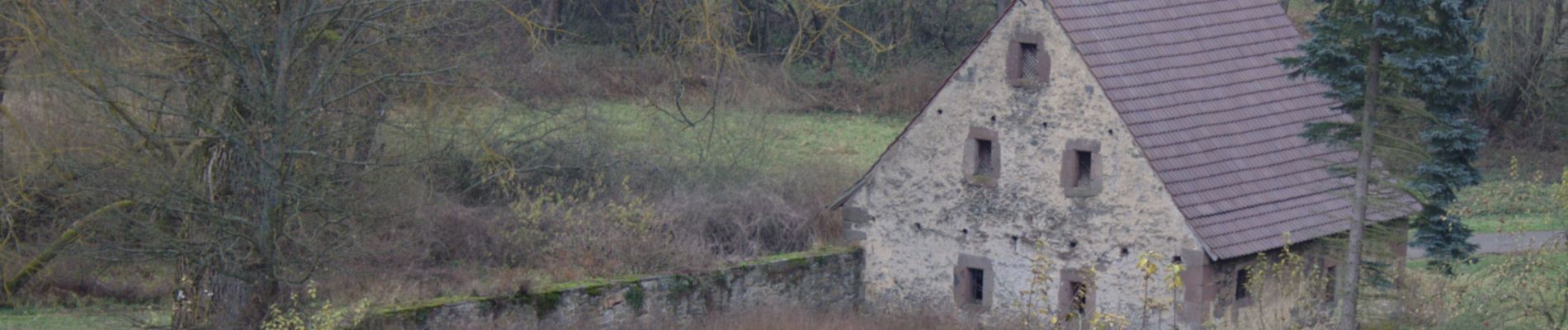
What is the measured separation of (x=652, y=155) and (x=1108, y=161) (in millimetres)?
9298

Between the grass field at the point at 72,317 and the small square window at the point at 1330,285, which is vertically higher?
the small square window at the point at 1330,285

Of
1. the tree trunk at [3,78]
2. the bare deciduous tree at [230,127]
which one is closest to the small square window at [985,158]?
the bare deciduous tree at [230,127]

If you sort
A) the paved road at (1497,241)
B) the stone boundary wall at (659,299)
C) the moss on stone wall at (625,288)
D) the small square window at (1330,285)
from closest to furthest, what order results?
the moss on stone wall at (625,288) < the stone boundary wall at (659,299) < the small square window at (1330,285) < the paved road at (1497,241)

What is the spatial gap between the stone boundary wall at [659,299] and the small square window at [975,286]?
4.50 ft

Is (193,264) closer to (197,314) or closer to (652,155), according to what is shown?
(197,314)

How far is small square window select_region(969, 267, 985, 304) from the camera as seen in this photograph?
67.1 ft

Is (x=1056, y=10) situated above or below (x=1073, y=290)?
above

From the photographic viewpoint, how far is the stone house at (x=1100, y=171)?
18922mm

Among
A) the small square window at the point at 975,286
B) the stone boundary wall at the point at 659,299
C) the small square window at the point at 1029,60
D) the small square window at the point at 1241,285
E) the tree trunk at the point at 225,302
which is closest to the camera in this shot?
the tree trunk at the point at 225,302

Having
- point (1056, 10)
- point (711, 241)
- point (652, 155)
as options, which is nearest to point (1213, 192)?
point (1056, 10)

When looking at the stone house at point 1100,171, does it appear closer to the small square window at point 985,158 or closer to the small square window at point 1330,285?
the small square window at point 985,158

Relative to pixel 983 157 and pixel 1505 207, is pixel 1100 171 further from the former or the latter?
pixel 1505 207

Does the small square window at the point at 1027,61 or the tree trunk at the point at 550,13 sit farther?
the tree trunk at the point at 550,13

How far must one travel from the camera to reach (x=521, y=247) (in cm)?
2336
